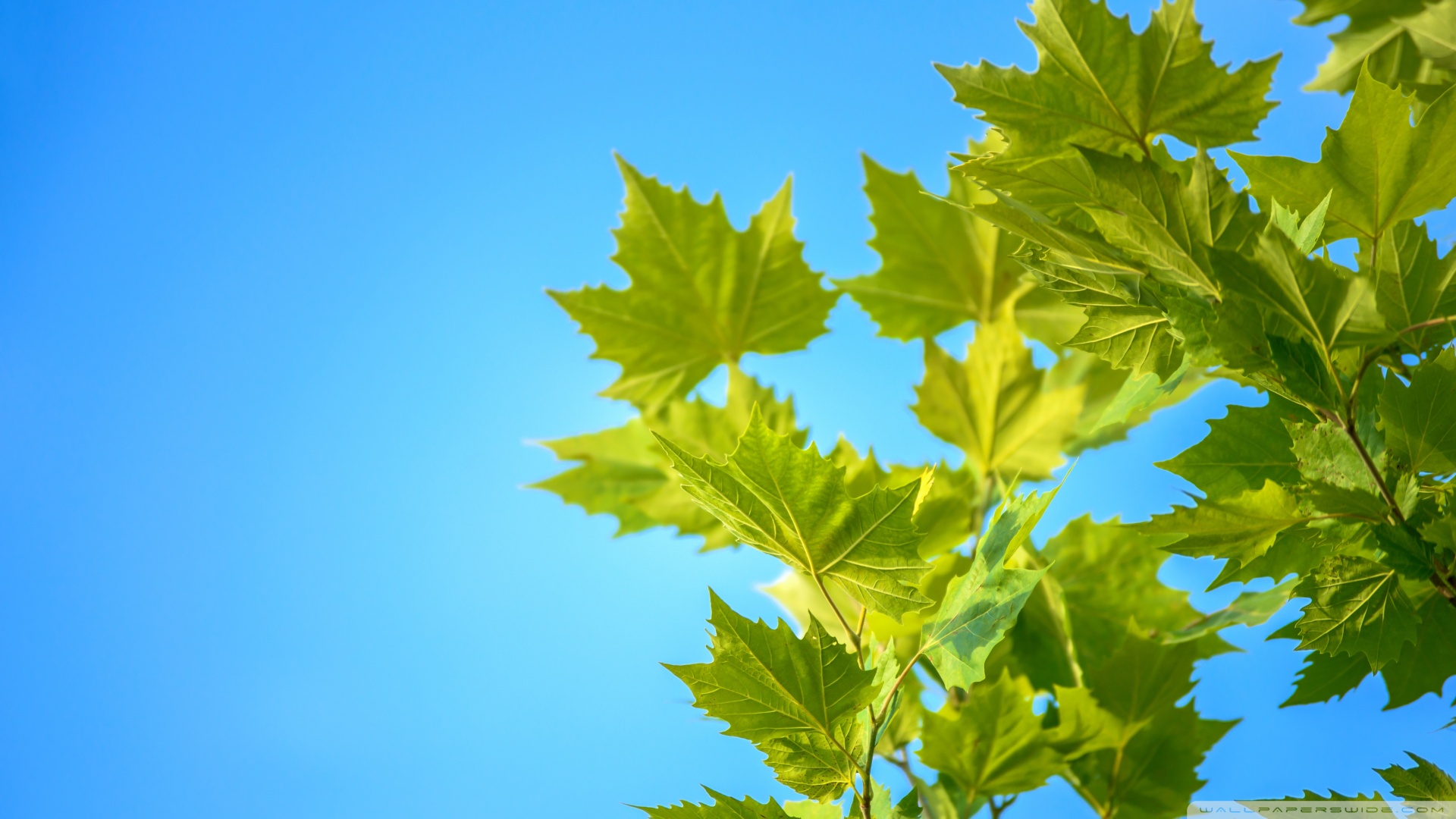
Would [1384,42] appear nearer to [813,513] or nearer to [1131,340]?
[1131,340]

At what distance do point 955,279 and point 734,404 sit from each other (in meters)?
0.20

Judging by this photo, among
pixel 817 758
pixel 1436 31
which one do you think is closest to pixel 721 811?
pixel 817 758

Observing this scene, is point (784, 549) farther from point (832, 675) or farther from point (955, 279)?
point (955, 279)

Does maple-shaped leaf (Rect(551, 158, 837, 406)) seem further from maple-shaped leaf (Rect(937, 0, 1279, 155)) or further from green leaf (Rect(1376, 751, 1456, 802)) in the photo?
green leaf (Rect(1376, 751, 1456, 802))

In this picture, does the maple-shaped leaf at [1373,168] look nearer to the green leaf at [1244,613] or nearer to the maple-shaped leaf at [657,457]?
the green leaf at [1244,613]

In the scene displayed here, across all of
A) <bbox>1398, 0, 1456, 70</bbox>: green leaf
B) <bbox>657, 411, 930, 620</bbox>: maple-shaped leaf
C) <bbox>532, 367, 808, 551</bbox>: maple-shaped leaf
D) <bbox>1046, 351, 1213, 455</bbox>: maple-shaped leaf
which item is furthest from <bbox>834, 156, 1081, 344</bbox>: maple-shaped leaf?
<bbox>657, 411, 930, 620</bbox>: maple-shaped leaf

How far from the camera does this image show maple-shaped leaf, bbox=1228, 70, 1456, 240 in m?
0.35

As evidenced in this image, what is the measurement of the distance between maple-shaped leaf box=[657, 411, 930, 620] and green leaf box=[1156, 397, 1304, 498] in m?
0.11

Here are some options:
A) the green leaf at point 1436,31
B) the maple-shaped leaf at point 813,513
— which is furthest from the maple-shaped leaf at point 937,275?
the maple-shaped leaf at point 813,513

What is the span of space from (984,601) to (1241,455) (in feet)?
0.38

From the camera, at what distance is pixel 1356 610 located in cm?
31

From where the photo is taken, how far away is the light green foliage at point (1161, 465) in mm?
300

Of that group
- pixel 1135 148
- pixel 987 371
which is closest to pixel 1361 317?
pixel 1135 148

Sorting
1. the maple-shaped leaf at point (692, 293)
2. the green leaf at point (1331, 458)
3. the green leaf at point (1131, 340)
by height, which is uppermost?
the maple-shaped leaf at point (692, 293)
